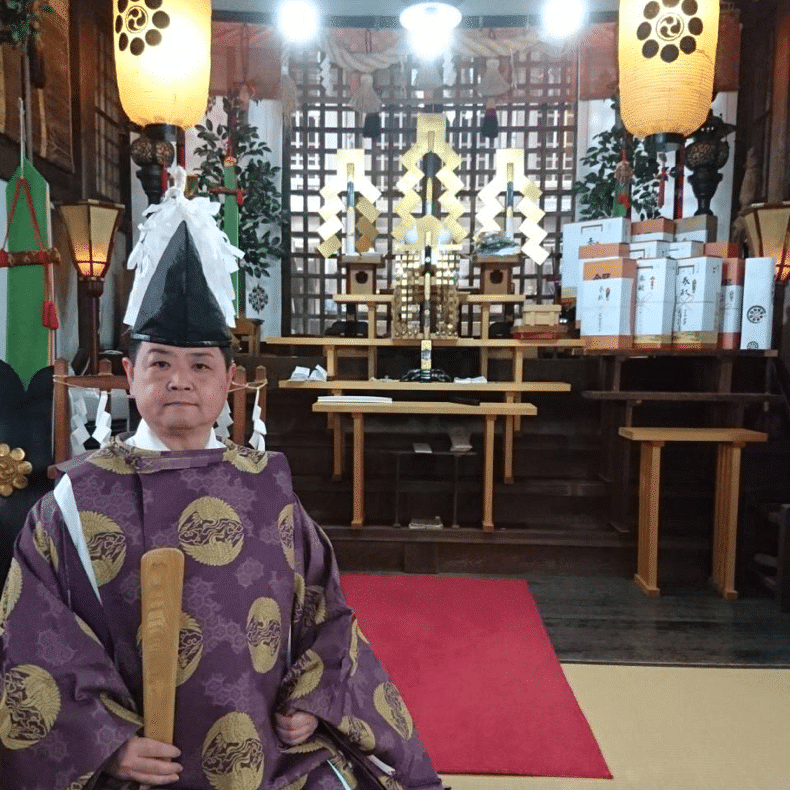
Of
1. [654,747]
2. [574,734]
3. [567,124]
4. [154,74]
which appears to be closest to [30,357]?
[154,74]

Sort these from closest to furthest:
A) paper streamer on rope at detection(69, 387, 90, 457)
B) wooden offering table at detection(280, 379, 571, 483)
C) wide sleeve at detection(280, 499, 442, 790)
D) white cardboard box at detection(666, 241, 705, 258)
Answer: wide sleeve at detection(280, 499, 442, 790), paper streamer on rope at detection(69, 387, 90, 457), white cardboard box at detection(666, 241, 705, 258), wooden offering table at detection(280, 379, 571, 483)

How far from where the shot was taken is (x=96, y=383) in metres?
2.49

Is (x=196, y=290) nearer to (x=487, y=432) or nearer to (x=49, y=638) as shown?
(x=49, y=638)

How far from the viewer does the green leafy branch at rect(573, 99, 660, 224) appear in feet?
22.2

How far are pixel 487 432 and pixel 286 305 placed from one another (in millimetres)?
4836

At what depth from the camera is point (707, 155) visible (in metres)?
5.61

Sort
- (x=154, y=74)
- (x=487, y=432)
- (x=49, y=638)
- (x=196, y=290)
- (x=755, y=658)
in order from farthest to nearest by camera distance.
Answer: (x=487, y=432), (x=154, y=74), (x=755, y=658), (x=196, y=290), (x=49, y=638)

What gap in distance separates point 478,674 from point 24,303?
2.52 meters

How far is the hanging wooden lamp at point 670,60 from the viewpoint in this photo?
12.3ft

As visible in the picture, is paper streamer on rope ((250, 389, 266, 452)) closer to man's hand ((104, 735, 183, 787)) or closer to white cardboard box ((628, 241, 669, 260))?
man's hand ((104, 735, 183, 787))

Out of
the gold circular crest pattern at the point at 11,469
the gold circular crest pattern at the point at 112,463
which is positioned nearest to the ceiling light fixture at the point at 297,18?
the gold circular crest pattern at the point at 11,469

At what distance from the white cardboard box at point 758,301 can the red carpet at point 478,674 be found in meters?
1.94

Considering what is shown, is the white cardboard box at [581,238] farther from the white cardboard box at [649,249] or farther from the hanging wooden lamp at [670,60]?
the hanging wooden lamp at [670,60]

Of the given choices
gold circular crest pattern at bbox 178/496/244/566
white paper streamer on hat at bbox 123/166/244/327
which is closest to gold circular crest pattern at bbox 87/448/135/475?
gold circular crest pattern at bbox 178/496/244/566
